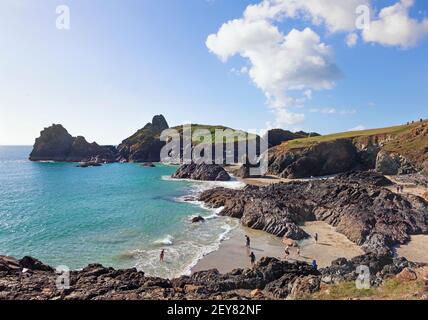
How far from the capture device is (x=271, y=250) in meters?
34.9

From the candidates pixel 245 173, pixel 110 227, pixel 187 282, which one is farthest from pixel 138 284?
pixel 245 173

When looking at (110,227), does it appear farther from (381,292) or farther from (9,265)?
(381,292)

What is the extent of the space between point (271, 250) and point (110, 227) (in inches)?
901

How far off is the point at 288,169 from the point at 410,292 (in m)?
78.5

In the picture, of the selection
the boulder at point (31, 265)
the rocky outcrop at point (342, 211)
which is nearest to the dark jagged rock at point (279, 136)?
the rocky outcrop at point (342, 211)

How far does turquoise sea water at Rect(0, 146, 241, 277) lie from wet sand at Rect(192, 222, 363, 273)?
1805 millimetres

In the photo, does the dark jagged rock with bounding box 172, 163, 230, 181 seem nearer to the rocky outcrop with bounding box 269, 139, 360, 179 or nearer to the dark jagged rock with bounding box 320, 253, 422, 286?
the rocky outcrop with bounding box 269, 139, 360, 179

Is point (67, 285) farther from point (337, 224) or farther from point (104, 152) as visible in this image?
point (104, 152)

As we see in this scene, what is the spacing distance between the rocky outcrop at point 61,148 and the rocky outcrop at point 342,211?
4866 inches

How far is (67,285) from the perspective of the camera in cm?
1883

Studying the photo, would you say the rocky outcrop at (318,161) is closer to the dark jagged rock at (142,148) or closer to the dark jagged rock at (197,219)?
the dark jagged rock at (197,219)

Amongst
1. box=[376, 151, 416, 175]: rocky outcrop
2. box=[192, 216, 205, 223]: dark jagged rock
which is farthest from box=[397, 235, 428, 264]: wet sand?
box=[376, 151, 416, 175]: rocky outcrop

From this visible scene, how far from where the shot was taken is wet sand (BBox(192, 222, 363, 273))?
31062 millimetres

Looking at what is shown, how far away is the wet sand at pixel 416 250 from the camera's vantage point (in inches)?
1185
